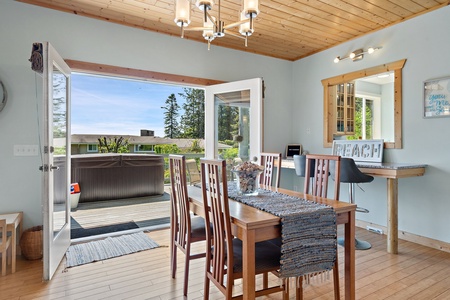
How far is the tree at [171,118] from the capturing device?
26.4 ft

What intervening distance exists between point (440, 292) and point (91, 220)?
4.28 meters

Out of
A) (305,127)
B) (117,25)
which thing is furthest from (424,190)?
(117,25)

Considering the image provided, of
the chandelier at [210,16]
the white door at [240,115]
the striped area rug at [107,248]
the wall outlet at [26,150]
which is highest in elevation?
the chandelier at [210,16]

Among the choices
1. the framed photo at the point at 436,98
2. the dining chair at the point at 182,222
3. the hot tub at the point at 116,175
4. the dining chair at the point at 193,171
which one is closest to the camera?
the dining chair at the point at 182,222

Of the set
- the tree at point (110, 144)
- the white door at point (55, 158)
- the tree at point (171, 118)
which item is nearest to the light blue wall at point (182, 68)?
the white door at point (55, 158)

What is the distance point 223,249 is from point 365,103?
17.1 ft

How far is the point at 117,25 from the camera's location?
135 inches

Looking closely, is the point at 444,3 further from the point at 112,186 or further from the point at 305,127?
the point at 112,186

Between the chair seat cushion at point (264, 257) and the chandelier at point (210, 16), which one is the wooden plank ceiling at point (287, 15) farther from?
the chair seat cushion at point (264, 257)

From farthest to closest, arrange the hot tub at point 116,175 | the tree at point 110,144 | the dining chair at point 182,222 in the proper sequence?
1. the tree at point 110,144
2. the hot tub at point 116,175
3. the dining chair at point 182,222

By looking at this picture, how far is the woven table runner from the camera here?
5.15ft

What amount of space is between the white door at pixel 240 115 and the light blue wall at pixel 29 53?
44 cm

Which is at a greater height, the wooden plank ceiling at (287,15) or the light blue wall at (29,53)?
the wooden plank ceiling at (287,15)

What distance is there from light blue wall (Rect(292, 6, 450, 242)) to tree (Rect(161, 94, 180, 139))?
530 centimetres
